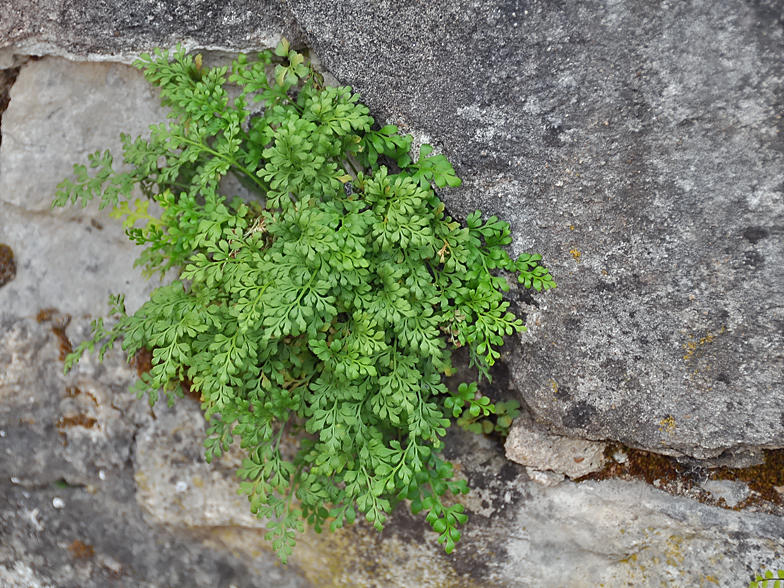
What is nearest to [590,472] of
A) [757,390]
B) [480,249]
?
[757,390]

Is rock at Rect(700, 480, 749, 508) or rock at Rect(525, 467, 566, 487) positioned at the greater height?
rock at Rect(700, 480, 749, 508)

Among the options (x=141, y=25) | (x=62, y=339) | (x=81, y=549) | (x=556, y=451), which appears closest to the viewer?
(x=141, y=25)

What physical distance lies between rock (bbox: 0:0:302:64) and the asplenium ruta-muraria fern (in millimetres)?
146

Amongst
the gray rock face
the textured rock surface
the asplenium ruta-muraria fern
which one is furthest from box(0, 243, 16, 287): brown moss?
the gray rock face

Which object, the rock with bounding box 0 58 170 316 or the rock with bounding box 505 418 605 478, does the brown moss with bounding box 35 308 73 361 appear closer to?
the rock with bounding box 0 58 170 316

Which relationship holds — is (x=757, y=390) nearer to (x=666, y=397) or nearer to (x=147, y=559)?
(x=666, y=397)

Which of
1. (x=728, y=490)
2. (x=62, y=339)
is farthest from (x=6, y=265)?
(x=728, y=490)

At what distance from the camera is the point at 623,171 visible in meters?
2.32

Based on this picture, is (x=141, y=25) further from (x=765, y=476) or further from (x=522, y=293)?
(x=765, y=476)

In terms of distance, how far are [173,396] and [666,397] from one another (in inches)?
112

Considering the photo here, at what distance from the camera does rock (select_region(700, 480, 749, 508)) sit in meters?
2.62

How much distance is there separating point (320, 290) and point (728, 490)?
2.47m

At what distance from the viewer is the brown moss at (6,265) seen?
11.0ft

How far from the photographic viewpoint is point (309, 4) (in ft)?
8.23
